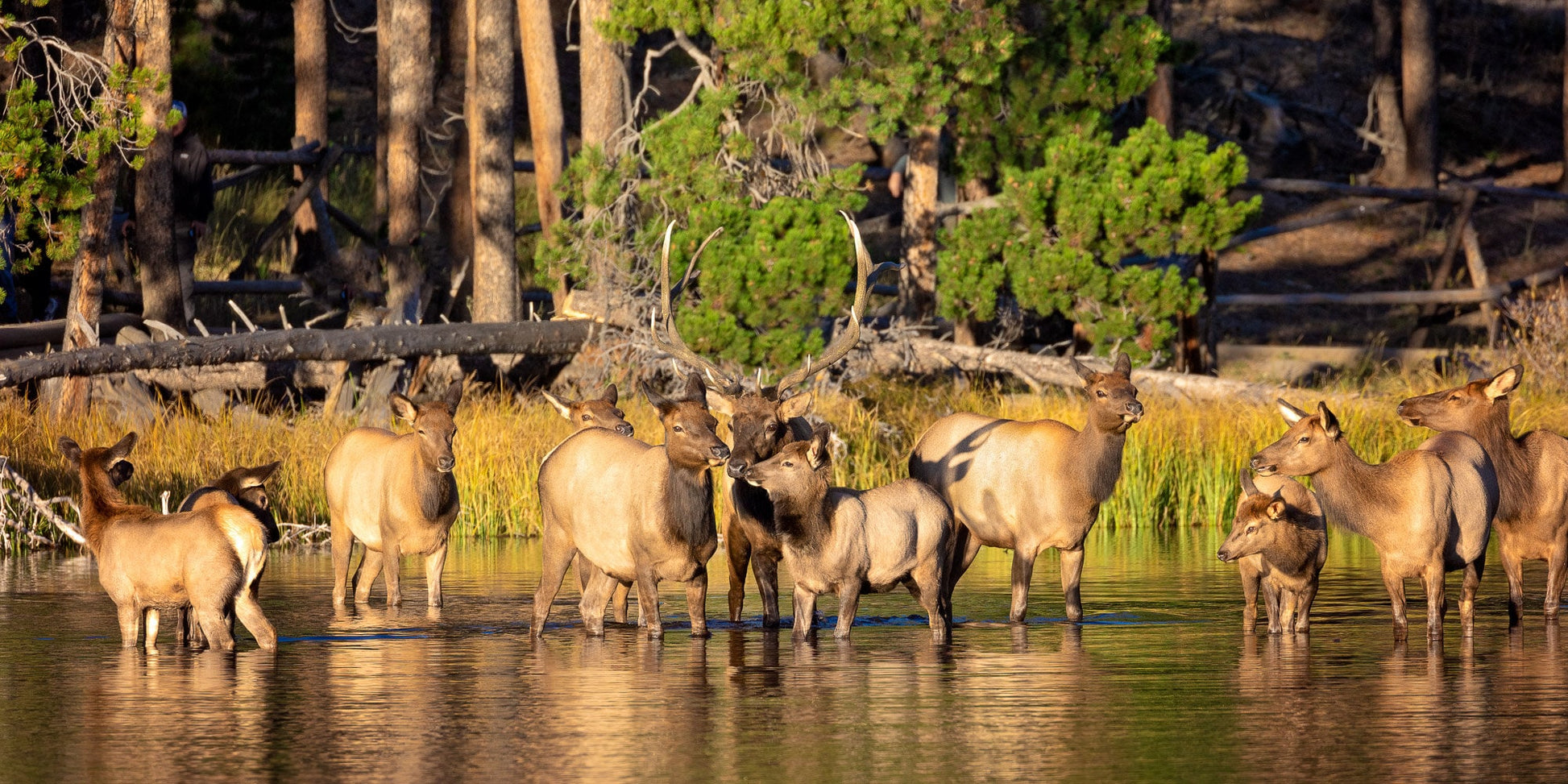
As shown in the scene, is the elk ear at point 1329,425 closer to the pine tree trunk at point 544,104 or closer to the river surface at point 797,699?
the river surface at point 797,699

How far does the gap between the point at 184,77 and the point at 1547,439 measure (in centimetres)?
2080

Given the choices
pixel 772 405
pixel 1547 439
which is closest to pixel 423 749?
pixel 772 405

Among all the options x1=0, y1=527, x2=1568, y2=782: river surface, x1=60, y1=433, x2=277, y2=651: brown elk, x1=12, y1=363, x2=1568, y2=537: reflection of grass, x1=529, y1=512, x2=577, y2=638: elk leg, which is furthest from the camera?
x1=12, y1=363, x2=1568, y2=537: reflection of grass

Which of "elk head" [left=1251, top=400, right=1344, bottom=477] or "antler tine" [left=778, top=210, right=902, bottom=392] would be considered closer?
"elk head" [left=1251, top=400, right=1344, bottom=477]

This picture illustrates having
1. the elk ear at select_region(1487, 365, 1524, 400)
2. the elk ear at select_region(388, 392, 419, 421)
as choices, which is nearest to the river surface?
the elk ear at select_region(388, 392, 419, 421)

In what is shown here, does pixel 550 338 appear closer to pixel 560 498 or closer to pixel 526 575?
pixel 526 575

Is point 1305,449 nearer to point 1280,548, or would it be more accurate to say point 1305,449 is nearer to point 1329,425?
point 1329,425

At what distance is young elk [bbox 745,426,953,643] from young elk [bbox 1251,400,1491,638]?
179cm

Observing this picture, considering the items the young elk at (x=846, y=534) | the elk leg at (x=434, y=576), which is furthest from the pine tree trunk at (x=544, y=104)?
the young elk at (x=846, y=534)

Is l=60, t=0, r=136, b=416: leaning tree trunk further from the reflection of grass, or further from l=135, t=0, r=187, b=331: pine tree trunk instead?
l=135, t=0, r=187, b=331: pine tree trunk

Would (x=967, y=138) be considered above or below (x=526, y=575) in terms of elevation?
above

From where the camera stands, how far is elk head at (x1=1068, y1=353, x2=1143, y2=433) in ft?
42.4

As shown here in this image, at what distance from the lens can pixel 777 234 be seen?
21.5 m

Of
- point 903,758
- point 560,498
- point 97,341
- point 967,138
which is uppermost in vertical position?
point 967,138
